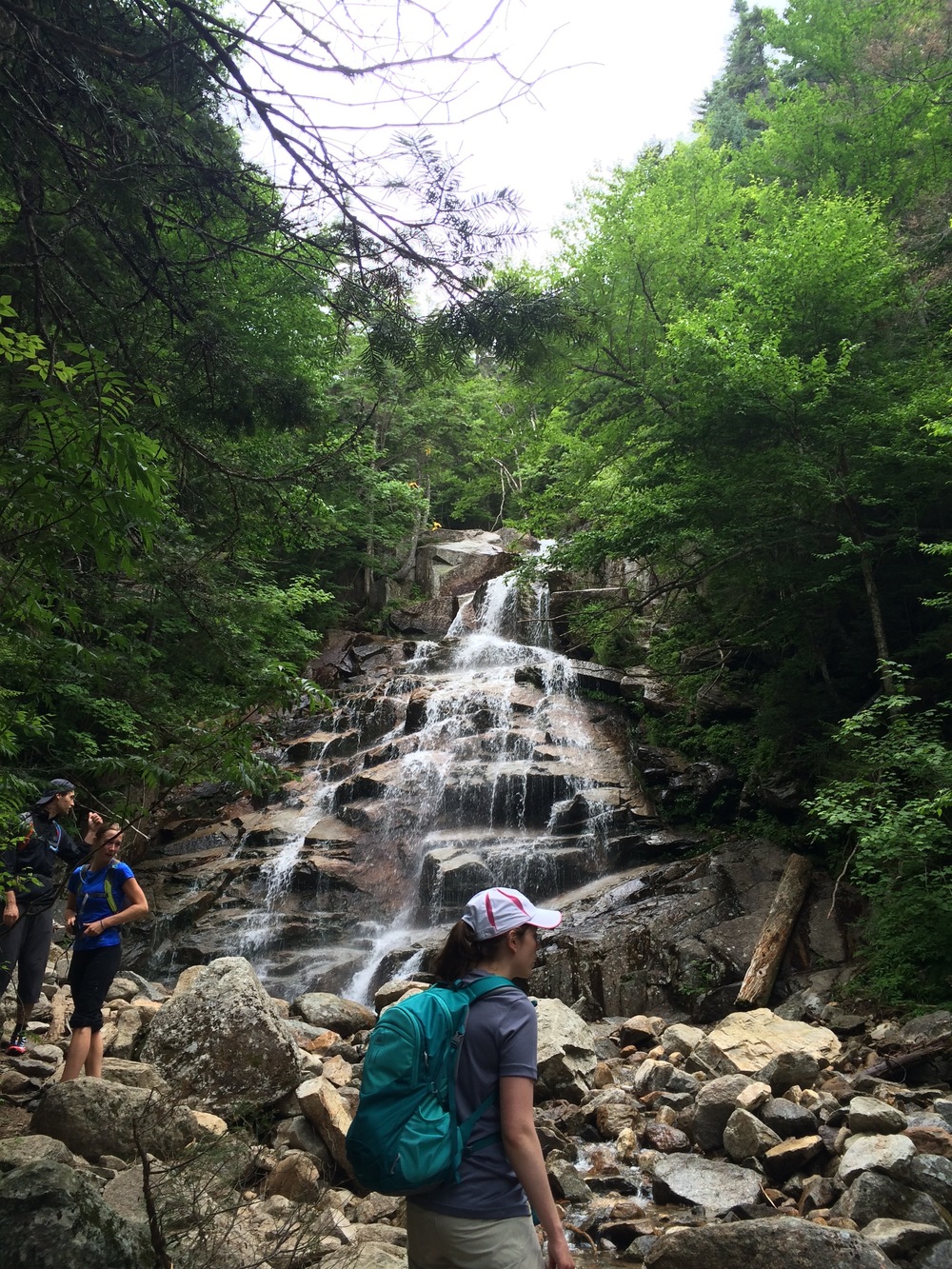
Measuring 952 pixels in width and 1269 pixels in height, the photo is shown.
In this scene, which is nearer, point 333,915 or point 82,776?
→ point 82,776

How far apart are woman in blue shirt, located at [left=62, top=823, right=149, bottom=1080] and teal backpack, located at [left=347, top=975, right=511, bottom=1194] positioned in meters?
3.11

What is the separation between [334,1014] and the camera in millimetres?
7637

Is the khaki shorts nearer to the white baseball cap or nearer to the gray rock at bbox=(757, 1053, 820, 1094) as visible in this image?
the white baseball cap

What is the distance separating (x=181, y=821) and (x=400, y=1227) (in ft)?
40.9

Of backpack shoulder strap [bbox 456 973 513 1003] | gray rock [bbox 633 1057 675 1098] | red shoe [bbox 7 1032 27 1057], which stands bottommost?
gray rock [bbox 633 1057 675 1098]

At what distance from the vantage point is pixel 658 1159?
4633 millimetres

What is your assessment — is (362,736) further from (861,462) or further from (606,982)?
(861,462)

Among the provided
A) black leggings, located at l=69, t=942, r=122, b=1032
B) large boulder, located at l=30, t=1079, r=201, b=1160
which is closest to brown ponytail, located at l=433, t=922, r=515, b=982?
large boulder, located at l=30, t=1079, r=201, b=1160

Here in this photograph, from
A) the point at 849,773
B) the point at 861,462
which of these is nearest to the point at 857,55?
the point at 861,462

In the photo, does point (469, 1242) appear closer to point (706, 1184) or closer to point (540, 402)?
point (706, 1184)

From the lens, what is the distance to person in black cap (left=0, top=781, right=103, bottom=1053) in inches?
203

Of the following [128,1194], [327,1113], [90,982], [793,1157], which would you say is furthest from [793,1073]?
[90,982]

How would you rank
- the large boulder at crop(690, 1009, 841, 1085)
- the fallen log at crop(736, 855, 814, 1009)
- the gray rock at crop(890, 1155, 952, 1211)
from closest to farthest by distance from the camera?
the gray rock at crop(890, 1155, 952, 1211)
the large boulder at crop(690, 1009, 841, 1085)
the fallen log at crop(736, 855, 814, 1009)

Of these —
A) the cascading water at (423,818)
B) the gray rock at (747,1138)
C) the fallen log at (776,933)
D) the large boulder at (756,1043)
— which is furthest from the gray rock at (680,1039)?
the cascading water at (423,818)
